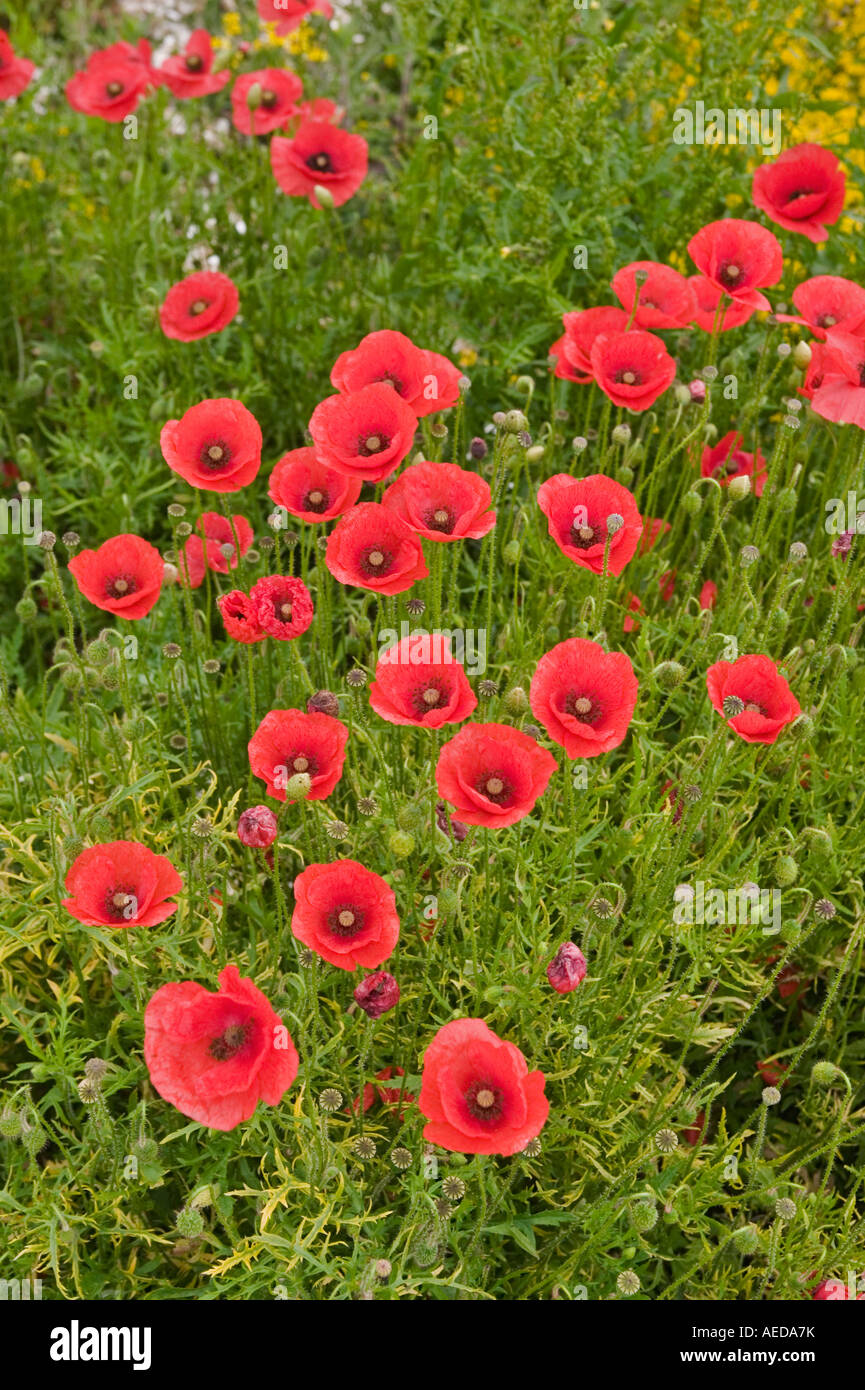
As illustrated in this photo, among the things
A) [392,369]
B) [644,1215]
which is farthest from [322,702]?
[644,1215]

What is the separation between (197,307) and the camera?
304cm

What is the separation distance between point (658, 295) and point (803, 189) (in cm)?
54

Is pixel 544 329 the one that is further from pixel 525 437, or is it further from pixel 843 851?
pixel 843 851

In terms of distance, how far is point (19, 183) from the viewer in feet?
14.0

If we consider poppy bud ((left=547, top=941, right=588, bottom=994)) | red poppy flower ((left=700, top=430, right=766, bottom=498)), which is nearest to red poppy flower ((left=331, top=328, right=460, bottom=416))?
red poppy flower ((left=700, top=430, right=766, bottom=498))

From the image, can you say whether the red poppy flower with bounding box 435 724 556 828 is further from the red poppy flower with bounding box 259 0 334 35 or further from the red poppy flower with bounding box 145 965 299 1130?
the red poppy flower with bounding box 259 0 334 35

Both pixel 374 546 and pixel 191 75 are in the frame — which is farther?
pixel 191 75

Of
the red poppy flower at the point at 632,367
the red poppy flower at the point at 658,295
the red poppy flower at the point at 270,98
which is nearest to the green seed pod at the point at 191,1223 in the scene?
the red poppy flower at the point at 632,367

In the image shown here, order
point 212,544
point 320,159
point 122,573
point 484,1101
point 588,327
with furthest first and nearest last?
point 320,159 < point 212,544 < point 588,327 < point 122,573 < point 484,1101

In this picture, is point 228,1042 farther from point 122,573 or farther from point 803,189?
point 803,189

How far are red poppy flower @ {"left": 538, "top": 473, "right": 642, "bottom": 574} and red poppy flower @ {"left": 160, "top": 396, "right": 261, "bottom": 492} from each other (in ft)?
1.81

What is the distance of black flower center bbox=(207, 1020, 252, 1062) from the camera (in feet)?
5.98

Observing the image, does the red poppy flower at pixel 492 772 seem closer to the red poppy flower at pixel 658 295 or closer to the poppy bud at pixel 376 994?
the poppy bud at pixel 376 994

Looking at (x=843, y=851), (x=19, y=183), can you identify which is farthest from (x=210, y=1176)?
(x=19, y=183)
